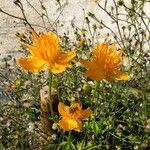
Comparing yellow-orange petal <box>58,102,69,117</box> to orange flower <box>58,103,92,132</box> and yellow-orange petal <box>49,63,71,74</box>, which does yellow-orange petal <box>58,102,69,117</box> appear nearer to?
orange flower <box>58,103,92,132</box>

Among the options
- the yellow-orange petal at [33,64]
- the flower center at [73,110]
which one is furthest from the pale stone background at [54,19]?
the yellow-orange petal at [33,64]

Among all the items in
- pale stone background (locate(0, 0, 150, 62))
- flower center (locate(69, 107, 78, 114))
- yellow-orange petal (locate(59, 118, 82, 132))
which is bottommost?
yellow-orange petal (locate(59, 118, 82, 132))

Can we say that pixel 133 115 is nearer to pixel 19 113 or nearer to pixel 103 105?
pixel 103 105

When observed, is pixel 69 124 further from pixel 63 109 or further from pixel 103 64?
pixel 103 64

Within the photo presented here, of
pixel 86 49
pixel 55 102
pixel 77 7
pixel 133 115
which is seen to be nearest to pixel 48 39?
pixel 55 102

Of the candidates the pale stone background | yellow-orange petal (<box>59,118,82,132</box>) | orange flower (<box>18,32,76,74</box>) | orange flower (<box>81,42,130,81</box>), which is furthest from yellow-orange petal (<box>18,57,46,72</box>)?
the pale stone background
